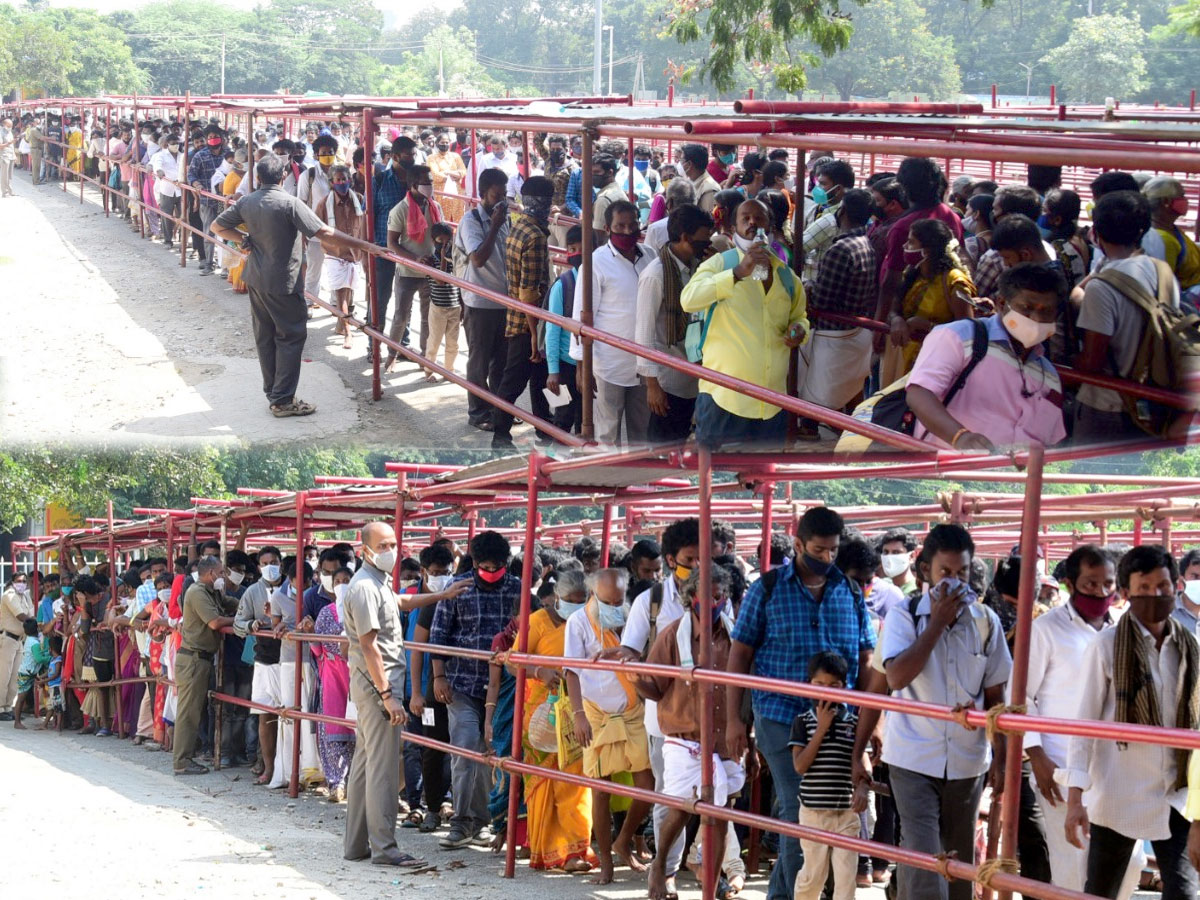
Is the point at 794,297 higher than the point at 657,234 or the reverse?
the reverse

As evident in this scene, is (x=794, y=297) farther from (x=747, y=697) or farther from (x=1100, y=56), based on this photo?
(x=1100, y=56)

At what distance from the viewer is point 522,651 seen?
6832 millimetres

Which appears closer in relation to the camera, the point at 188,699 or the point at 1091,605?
the point at 1091,605

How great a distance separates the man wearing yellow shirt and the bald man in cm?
194

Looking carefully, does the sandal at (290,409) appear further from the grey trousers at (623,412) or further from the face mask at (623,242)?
the face mask at (623,242)

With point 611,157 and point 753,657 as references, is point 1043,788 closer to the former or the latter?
point 753,657

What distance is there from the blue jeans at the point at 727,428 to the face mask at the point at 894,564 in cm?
159

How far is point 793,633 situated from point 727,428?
1.05 metres

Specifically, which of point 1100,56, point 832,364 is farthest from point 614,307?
point 1100,56

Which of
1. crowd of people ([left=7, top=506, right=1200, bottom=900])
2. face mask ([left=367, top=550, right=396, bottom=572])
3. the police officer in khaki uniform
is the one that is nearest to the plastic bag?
crowd of people ([left=7, top=506, right=1200, bottom=900])

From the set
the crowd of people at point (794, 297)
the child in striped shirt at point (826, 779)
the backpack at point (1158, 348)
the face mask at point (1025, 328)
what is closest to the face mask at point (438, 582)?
the crowd of people at point (794, 297)

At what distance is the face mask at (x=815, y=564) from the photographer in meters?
5.27

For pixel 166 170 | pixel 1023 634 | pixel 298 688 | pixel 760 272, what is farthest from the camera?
pixel 166 170

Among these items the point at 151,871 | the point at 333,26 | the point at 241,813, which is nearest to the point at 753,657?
the point at 151,871
